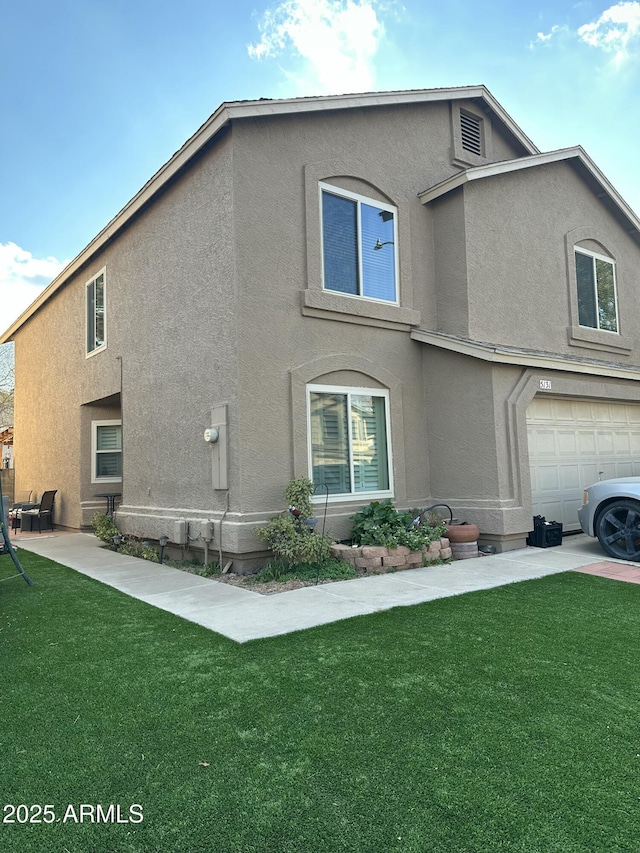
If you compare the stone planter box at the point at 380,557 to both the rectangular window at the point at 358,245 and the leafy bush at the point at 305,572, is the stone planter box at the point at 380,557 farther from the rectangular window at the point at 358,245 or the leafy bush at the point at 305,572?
the rectangular window at the point at 358,245

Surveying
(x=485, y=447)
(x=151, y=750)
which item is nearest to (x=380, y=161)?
(x=485, y=447)

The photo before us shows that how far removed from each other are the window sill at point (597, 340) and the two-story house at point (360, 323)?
6 centimetres

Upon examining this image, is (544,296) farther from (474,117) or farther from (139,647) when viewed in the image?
(139,647)

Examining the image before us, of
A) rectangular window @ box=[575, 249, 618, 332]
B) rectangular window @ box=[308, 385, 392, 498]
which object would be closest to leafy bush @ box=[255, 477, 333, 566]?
rectangular window @ box=[308, 385, 392, 498]

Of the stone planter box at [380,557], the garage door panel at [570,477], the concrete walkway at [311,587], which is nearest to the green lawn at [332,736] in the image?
the concrete walkway at [311,587]

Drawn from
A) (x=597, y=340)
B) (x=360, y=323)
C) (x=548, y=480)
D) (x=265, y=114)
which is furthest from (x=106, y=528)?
(x=597, y=340)

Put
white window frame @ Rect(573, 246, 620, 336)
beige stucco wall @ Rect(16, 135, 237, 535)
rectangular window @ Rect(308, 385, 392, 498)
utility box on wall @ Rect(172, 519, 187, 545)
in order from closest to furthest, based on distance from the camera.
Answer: beige stucco wall @ Rect(16, 135, 237, 535) < rectangular window @ Rect(308, 385, 392, 498) < utility box on wall @ Rect(172, 519, 187, 545) < white window frame @ Rect(573, 246, 620, 336)

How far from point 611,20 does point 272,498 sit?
13.9m

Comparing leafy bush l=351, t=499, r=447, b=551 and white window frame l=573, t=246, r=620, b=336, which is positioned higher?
white window frame l=573, t=246, r=620, b=336

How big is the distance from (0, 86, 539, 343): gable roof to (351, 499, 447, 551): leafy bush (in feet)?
19.0

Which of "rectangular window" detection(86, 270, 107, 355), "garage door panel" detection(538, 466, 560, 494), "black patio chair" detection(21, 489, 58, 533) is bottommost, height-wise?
"black patio chair" detection(21, 489, 58, 533)

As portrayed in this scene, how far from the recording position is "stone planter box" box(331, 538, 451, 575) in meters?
7.87

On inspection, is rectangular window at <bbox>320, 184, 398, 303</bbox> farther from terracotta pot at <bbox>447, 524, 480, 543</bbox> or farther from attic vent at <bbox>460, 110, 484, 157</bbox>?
terracotta pot at <bbox>447, 524, 480, 543</bbox>

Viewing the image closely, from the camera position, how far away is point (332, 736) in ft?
10.4
